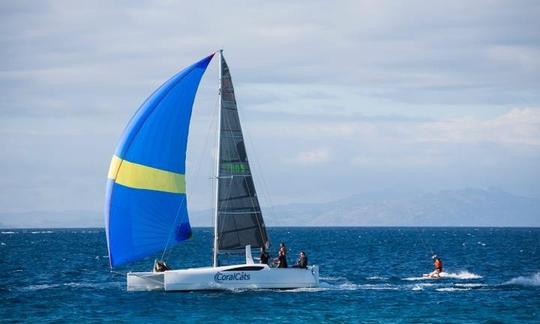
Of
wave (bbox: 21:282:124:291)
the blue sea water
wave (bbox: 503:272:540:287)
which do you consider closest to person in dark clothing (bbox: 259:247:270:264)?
the blue sea water

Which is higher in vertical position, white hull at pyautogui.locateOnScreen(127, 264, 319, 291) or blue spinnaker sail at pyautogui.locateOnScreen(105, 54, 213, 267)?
blue spinnaker sail at pyautogui.locateOnScreen(105, 54, 213, 267)

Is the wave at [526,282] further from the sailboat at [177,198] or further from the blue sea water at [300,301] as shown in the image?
the sailboat at [177,198]

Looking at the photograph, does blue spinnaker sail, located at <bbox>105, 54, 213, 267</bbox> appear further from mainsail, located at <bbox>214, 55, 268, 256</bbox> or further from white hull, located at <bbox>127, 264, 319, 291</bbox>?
mainsail, located at <bbox>214, 55, 268, 256</bbox>

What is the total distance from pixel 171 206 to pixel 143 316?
8.46 m

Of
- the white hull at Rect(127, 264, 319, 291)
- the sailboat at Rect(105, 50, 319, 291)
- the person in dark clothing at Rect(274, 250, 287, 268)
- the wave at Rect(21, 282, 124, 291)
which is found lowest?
the wave at Rect(21, 282, 124, 291)

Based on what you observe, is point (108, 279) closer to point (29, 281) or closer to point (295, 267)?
point (29, 281)

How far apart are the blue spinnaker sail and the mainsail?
5.93 ft

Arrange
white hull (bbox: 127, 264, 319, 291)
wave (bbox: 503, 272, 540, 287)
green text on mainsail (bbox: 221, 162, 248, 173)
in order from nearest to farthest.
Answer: white hull (bbox: 127, 264, 319, 291), green text on mainsail (bbox: 221, 162, 248, 173), wave (bbox: 503, 272, 540, 287)

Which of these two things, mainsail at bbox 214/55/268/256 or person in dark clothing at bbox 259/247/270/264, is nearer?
person in dark clothing at bbox 259/247/270/264

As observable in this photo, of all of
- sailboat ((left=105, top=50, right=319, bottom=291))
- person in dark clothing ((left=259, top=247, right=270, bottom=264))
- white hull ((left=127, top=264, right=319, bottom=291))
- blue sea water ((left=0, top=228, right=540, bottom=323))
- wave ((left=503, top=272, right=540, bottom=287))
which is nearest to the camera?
blue sea water ((left=0, top=228, right=540, bottom=323))

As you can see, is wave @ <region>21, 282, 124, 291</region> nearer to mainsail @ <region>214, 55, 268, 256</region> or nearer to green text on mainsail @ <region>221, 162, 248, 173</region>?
mainsail @ <region>214, 55, 268, 256</region>

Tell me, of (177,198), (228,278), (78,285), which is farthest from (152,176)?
(78,285)

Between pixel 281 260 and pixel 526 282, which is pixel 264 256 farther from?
pixel 526 282

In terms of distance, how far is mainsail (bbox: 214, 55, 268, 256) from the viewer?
160 feet
